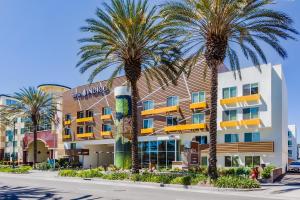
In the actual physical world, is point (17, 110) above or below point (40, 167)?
above

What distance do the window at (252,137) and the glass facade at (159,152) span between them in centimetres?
978

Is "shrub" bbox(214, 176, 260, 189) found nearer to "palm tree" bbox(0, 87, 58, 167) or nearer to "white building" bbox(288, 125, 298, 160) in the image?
"palm tree" bbox(0, 87, 58, 167)

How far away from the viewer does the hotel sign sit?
196 ft

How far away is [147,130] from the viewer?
5250 cm

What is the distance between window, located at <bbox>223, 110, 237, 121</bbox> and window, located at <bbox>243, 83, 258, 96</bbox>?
2551mm

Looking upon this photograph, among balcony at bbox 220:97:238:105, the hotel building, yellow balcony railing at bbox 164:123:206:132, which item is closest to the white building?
the hotel building

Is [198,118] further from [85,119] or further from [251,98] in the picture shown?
[85,119]

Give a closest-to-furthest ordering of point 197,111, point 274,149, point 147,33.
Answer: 1. point 147,33
2. point 274,149
3. point 197,111

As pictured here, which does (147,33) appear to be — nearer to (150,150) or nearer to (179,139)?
(179,139)

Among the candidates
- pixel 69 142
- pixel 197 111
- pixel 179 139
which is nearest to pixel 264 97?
pixel 197 111

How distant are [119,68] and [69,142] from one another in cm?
3402

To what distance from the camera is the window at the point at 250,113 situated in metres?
42.2

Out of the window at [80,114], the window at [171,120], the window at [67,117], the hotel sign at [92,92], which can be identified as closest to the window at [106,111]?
the hotel sign at [92,92]

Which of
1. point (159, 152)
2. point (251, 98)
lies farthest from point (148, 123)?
point (251, 98)
